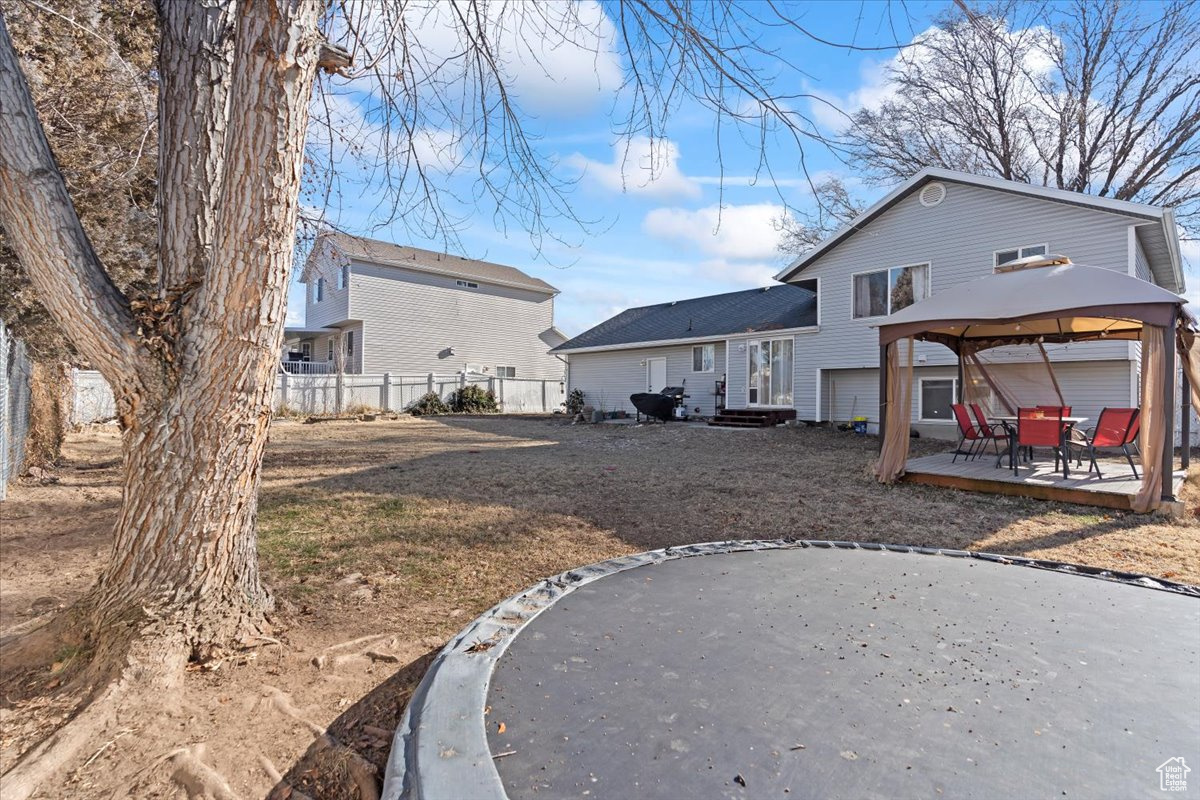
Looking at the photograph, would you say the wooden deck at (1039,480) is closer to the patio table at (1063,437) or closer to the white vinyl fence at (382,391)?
the patio table at (1063,437)

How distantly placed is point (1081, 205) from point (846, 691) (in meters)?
12.0

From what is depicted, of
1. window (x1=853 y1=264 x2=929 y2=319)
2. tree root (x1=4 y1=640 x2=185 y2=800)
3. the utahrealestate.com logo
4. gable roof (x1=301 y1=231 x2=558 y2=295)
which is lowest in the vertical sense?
tree root (x1=4 y1=640 x2=185 y2=800)

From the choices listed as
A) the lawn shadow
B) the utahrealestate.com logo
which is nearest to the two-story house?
the lawn shadow

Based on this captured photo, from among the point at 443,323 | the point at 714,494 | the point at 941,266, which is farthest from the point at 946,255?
the point at 443,323

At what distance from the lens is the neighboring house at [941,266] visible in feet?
33.6

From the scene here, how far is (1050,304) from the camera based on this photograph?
655 cm

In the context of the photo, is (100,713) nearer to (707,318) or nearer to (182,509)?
(182,509)

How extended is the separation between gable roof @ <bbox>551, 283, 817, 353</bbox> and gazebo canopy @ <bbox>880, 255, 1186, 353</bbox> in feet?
20.5

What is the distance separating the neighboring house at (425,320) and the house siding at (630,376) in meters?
5.37

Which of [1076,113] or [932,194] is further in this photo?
[1076,113]

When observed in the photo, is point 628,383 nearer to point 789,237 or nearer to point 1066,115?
point 789,237

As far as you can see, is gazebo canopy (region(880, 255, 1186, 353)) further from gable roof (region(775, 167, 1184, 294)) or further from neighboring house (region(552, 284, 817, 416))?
neighboring house (region(552, 284, 817, 416))

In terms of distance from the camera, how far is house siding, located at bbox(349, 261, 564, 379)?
21.6 m

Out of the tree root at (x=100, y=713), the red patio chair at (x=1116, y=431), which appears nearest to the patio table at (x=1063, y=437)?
the red patio chair at (x=1116, y=431)
